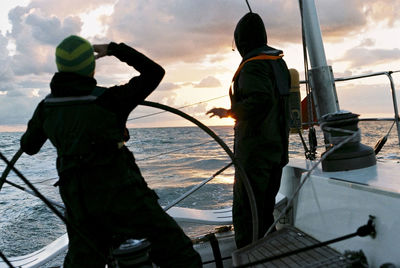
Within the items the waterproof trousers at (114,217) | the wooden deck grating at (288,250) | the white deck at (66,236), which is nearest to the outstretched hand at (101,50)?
the waterproof trousers at (114,217)

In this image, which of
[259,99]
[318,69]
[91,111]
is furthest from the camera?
[318,69]

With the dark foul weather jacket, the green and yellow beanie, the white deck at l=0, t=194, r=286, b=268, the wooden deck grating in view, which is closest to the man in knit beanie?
the green and yellow beanie

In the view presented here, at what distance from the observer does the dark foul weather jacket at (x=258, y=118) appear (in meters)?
2.53

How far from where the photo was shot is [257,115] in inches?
102

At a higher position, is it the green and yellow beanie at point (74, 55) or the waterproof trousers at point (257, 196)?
the green and yellow beanie at point (74, 55)

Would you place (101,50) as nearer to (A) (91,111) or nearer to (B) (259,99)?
(A) (91,111)


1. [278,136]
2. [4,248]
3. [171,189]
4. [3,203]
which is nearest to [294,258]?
[278,136]

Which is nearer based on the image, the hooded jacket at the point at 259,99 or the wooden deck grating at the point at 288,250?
the wooden deck grating at the point at 288,250

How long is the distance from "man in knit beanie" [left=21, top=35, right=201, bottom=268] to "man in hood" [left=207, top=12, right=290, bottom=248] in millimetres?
1036

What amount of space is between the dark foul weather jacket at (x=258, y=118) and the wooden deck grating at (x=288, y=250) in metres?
0.18

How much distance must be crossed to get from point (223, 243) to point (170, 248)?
5.57 ft

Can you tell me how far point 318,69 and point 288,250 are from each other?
5.81ft

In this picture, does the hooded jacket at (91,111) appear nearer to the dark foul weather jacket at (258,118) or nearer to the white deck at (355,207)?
the dark foul weather jacket at (258,118)

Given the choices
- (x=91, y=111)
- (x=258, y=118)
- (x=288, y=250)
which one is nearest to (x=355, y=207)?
(x=288, y=250)
